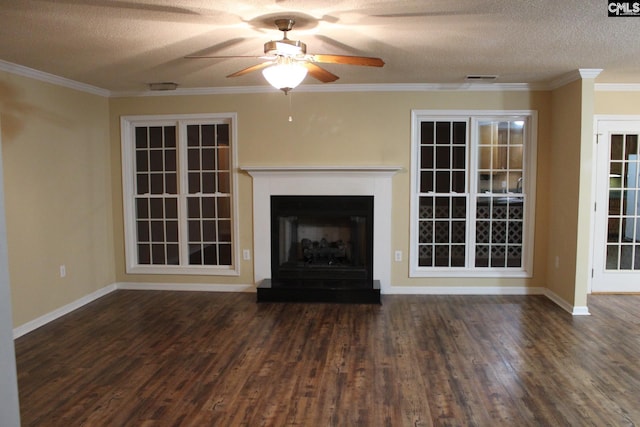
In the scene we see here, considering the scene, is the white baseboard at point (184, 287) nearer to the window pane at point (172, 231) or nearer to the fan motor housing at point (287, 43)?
the window pane at point (172, 231)

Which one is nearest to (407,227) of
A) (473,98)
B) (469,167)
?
(469,167)

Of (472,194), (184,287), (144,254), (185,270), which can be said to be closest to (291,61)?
(472,194)

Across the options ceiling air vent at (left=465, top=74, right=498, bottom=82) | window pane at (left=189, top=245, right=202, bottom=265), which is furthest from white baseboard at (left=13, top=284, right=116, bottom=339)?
ceiling air vent at (left=465, top=74, right=498, bottom=82)

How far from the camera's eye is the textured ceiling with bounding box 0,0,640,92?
2764 millimetres

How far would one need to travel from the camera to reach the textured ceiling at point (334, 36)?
2764mm

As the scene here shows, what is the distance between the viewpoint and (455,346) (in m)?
3.90

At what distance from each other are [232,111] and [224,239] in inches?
62.1

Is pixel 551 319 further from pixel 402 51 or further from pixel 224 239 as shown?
pixel 224 239

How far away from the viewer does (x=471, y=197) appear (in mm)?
A: 5473

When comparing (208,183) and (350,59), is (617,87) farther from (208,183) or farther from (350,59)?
(208,183)

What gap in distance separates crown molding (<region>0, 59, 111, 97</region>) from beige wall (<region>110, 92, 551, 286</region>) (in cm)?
65

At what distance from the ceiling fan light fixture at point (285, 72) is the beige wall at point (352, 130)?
239 centimetres

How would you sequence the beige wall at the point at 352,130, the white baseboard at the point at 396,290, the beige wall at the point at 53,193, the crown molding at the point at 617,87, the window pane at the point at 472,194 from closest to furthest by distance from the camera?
the beige wall at the point at 53,193 < the white baseboard at the point at 396,290 < the crown molding at the point at 617,87 < the beige wall at the point at 352,130 < the window pane at the point at 472,194

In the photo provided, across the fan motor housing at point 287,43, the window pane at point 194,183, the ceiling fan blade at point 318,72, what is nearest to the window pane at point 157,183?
the window pane at point 194,183
